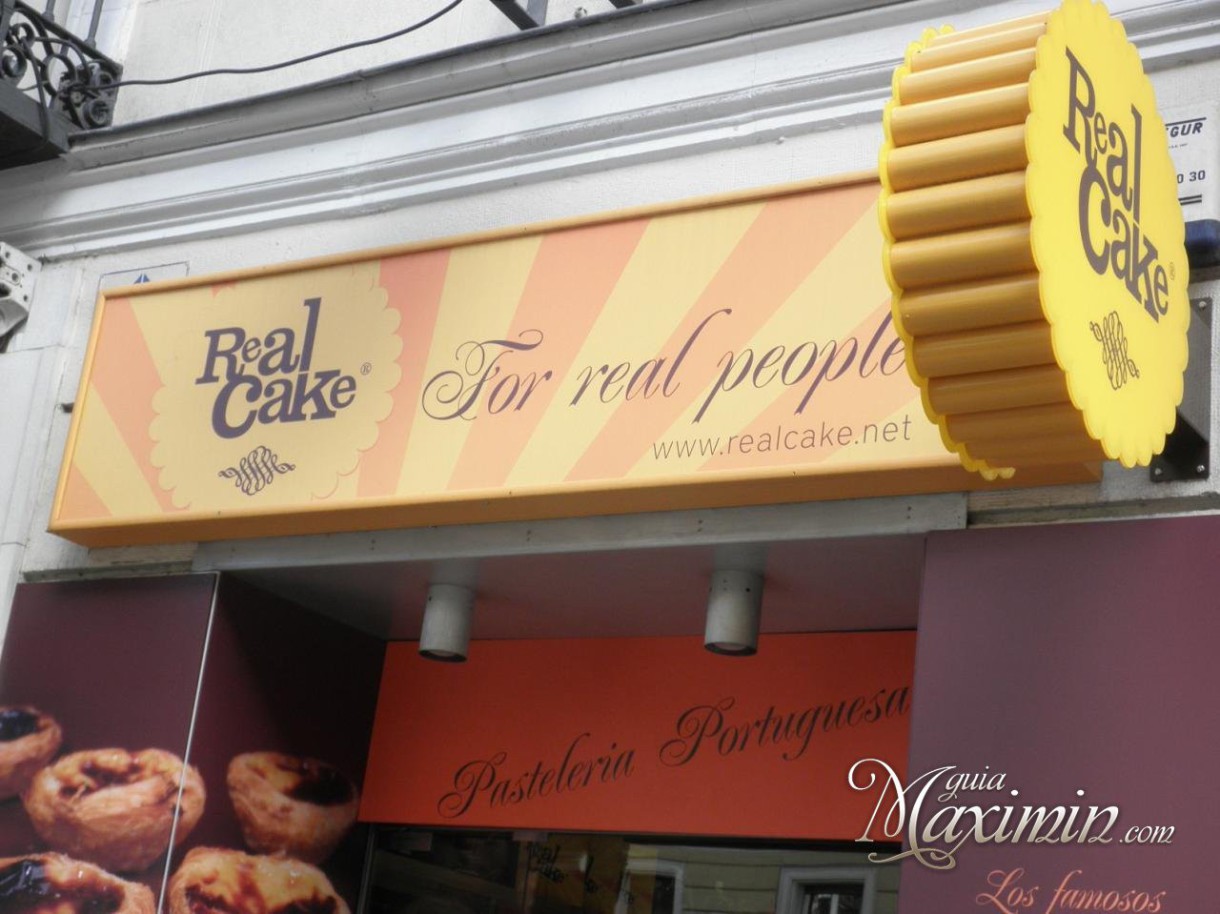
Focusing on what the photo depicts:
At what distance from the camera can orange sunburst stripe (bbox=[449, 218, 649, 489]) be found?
6.13 m

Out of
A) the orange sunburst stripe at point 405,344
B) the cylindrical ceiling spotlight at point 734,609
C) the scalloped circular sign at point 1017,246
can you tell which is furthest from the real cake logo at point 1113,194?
the orange sunburst stripe at point 405,344

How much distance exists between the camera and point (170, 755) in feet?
21.9

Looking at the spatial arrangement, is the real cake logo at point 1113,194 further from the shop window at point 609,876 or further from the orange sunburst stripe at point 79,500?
the orange sunburst stripe at point 79,500

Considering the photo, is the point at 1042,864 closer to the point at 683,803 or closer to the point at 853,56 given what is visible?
the point at 683,803

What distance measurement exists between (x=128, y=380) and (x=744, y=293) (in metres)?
2.82

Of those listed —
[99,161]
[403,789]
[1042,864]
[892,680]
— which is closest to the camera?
[1042,864]

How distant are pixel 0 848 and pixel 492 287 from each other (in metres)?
2.94

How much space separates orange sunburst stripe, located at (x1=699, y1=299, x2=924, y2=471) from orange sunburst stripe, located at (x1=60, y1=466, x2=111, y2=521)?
2.76 meters

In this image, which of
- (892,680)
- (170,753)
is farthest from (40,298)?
(892,680)

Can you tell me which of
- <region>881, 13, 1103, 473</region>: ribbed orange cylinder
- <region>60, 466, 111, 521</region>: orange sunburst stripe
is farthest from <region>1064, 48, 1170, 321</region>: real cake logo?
<region>60, 466, 111, 521</region>: orange sunburst stripe

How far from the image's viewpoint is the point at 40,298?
7910mm

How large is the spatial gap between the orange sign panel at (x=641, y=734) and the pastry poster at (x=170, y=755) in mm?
412

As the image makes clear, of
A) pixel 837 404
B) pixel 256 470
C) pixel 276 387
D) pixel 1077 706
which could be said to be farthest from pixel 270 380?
pixel 1077 706

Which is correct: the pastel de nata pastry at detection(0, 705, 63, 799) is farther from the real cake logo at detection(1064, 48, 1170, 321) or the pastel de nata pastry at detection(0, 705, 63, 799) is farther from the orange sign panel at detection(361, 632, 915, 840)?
the real cake logo at detection(1064, 48, 1170, 321)
